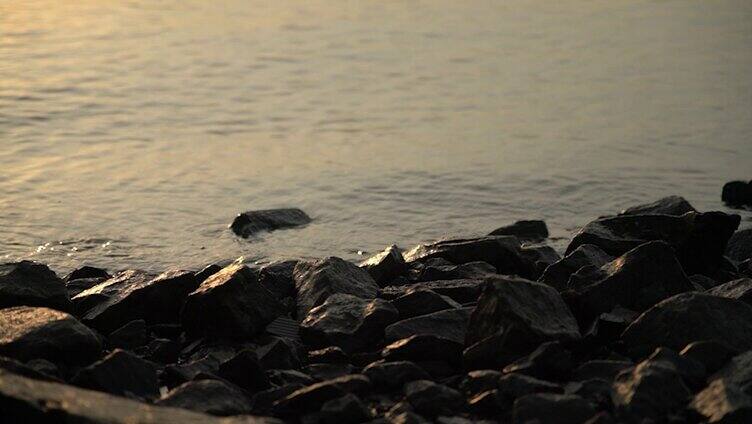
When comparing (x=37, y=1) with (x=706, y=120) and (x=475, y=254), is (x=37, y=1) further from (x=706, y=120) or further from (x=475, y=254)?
(x=475, y=254)

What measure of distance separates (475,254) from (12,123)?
8.96 metres

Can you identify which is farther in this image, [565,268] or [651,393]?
[565,268]

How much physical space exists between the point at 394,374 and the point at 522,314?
766mm

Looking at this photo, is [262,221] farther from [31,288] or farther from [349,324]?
[349,324]

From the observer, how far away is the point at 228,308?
761cm

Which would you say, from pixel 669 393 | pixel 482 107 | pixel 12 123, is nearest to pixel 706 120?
pixel 482 107

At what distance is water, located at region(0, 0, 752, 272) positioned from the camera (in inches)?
489

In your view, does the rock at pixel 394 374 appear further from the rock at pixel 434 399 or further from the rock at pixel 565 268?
the rock at pixel 565 268

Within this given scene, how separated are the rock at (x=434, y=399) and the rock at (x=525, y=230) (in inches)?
211

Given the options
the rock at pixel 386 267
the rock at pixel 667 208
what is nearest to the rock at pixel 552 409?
the rock at pixel 386 267

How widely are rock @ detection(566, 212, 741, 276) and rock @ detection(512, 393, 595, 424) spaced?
11.4 ft

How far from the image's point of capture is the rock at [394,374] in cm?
655

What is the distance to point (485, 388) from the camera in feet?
20.8

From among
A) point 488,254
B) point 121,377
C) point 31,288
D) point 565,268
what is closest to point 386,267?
point 488,254
